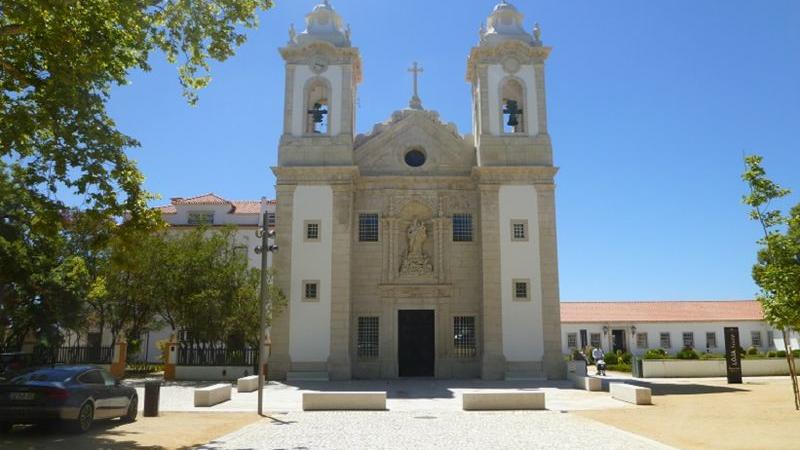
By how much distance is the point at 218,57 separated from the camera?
1425 cm

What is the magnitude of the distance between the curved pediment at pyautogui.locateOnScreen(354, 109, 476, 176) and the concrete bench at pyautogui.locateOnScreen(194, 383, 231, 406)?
1386 cm

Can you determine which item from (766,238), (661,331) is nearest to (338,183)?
(766,238)

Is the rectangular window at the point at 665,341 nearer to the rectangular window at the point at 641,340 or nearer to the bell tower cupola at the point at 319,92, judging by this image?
the rectangular window at the point at 641,340

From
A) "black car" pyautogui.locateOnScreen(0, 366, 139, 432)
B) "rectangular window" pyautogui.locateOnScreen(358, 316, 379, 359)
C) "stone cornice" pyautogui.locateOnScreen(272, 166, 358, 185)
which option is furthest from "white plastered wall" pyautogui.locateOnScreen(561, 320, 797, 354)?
"black car" pyautogui.locateOnScreen(0, 366, 139, 432)

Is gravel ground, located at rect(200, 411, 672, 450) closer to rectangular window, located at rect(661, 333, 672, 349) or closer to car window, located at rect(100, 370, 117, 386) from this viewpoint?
car window, located at rect(100, 370, 117, 386)

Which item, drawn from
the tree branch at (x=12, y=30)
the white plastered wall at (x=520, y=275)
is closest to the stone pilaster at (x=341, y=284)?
the white plastered wall at (x=520, y=275)

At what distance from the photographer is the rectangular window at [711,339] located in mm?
54156

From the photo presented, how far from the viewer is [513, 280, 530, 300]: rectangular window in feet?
93.0

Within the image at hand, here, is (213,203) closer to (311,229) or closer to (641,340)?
Answer: (311,229)

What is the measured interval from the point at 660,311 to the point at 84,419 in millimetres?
52439

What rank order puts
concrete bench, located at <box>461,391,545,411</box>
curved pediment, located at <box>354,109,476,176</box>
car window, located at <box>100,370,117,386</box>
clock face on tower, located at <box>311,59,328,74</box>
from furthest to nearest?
clock face on tower, located at <box>311,59,328,74</box>, curved pediment, located at <box>354,109,476,176</box>, concrete bench, located at <box>461,391,545,411</box>, car window, located at <box>100,370,117,386</box>

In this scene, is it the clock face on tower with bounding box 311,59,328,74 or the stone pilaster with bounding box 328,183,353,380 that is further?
the clock face on tower with bounding box 311,59,328,74

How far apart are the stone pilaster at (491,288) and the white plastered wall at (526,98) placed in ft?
10.9

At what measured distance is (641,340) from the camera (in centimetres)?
5441
